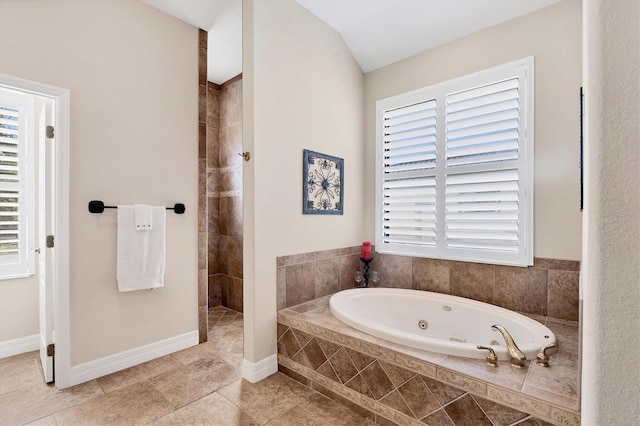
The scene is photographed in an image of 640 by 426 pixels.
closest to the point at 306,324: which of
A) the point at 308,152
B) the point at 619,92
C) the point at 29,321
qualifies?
the point at 308,152

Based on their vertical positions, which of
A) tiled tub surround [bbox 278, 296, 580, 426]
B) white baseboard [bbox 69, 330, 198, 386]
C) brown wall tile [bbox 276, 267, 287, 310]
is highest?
brown wall tile [bbox 276, 267, 287, 310]

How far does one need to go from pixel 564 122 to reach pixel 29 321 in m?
4.46

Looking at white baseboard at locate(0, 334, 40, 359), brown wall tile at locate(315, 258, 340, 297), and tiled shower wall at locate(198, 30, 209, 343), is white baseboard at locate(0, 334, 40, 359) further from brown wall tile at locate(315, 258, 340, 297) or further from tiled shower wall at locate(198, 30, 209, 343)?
brown wall tile at locate(315, 258, 340, 297)

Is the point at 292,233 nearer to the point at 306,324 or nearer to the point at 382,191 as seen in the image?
the point at 306,324

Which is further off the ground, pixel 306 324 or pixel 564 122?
pixel 564 122

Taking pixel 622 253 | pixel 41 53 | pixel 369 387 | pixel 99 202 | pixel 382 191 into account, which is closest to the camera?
pixel 622 253

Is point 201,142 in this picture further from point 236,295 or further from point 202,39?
point 236,295

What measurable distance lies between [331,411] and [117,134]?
246 centimetres

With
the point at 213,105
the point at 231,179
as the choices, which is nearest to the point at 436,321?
the point at 231,179

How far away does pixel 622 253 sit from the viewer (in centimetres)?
57

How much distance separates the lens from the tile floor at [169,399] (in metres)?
1.81

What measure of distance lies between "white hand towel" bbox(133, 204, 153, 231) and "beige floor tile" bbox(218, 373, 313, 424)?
1338 millimetres

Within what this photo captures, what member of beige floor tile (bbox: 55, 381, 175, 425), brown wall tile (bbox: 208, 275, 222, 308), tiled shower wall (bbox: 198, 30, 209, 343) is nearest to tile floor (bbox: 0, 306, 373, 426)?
beige floor tile (bbox: 55, 381, 175, 425)

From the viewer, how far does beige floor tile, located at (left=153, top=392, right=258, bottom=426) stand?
5.84ft
